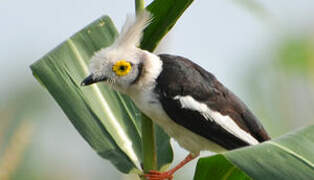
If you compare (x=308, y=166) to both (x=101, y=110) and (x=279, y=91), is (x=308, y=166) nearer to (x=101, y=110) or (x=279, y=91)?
(x=101, y=110)

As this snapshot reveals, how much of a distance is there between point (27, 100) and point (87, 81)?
122cm

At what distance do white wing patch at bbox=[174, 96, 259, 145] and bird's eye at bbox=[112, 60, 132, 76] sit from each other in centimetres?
28

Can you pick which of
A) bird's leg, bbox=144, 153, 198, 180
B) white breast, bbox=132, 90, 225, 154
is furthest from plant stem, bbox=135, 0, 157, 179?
white breast, bbox=132, 90, 225, 154

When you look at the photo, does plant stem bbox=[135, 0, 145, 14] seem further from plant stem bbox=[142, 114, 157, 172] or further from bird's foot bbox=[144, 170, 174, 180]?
bird's foot bbox=[144, 170, 174, 180]

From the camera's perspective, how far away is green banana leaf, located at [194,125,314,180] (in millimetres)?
1665

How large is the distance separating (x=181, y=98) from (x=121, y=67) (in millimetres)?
340

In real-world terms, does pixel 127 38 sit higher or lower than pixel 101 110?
higher

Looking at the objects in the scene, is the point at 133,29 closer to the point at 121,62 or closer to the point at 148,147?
the point at 121,62

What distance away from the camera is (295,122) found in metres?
2.86

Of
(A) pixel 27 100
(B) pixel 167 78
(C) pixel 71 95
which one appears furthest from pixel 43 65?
(A) pixel 27 100

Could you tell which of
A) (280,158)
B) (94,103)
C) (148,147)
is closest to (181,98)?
(94,103)

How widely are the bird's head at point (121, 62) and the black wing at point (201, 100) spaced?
162 mm

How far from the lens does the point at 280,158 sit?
5.68 feet

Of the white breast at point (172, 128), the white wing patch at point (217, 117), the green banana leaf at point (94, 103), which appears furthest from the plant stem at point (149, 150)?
the white wing patch at point (217, 117)
